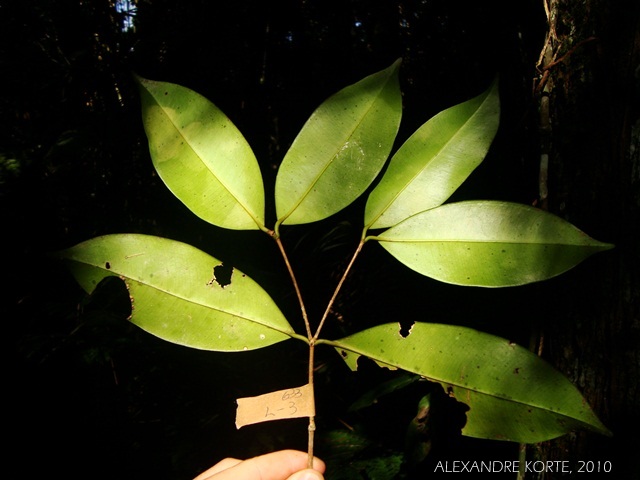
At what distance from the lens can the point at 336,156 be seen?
0.54 meters

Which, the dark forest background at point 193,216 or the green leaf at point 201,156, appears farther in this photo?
the dark forest background at point 193,216

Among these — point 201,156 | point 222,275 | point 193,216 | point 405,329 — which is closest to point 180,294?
point 222,275

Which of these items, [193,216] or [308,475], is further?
[193,216]

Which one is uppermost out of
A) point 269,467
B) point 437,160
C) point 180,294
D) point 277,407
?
point 437,160

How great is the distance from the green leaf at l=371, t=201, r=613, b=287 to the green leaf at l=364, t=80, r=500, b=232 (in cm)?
3

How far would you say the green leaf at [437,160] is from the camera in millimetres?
521

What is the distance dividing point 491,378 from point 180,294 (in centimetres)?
39

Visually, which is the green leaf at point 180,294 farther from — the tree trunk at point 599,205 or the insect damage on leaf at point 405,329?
the tree trunk at point 599,205

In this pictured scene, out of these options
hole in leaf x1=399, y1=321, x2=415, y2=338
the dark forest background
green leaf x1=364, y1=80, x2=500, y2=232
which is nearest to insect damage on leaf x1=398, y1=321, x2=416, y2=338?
hole in leaf x1=399, y1=321, x2=415, y2=338

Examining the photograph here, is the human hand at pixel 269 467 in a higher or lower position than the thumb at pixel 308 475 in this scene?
lower

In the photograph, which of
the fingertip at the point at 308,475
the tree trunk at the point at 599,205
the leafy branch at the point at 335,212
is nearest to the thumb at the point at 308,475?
the fingertip at the point at 308,475

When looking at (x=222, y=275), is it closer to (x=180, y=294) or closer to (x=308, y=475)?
(x=180, y=294)

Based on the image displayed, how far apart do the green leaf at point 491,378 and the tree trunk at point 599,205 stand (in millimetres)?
156

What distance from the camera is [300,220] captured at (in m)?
0.54
